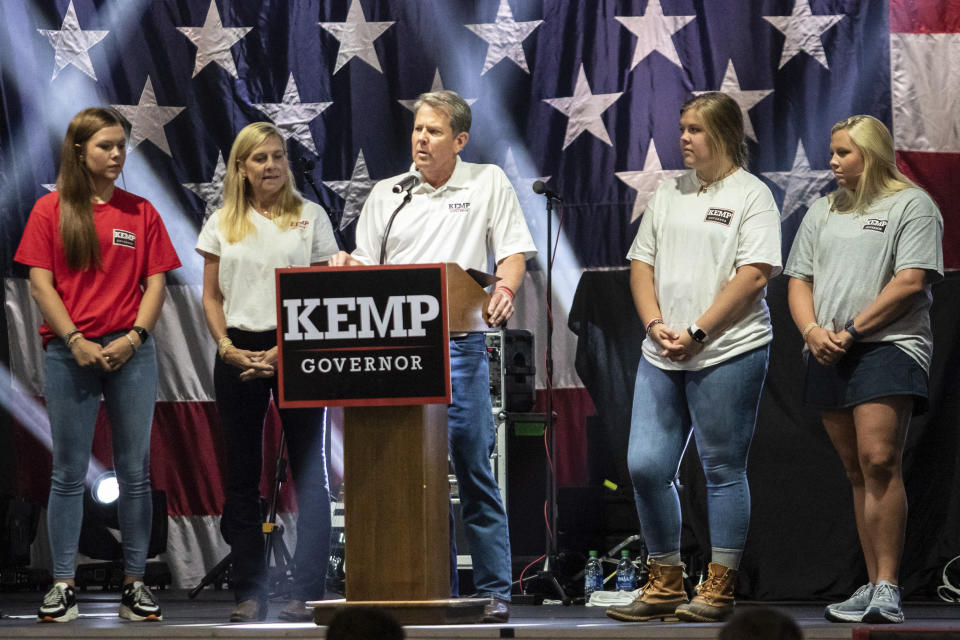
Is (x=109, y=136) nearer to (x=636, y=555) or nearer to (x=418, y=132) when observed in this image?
(x=418, y=132)

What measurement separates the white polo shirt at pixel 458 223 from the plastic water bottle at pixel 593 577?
1778 millimetres

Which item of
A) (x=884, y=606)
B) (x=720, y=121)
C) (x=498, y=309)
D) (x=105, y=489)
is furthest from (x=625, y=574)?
(x=105, y=489)

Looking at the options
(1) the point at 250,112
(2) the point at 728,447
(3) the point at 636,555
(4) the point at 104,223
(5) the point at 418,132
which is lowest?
(3) the point at 636,555

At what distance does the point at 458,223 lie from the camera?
138 inches

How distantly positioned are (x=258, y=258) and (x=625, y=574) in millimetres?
2080

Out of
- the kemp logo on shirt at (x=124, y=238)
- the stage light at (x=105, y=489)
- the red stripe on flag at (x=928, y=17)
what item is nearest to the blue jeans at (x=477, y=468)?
the kemp logo on shirt at (x=124, y=238)

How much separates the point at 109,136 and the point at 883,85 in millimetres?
3579

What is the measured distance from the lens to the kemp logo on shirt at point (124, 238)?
384cm

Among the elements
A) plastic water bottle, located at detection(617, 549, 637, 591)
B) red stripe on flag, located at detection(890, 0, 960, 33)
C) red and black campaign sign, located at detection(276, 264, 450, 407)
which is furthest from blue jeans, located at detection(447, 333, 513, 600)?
red stripe on flag, located at detection(890, 0, 960, 33)

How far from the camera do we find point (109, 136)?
3818 mm

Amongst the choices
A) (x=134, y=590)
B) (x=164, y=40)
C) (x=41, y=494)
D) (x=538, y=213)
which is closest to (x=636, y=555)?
(x=538, y=213)

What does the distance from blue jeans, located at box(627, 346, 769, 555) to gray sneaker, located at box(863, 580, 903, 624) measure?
1.39 ft

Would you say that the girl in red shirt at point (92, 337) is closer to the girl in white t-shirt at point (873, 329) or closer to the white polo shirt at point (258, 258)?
the white polo shirt at point (258, 258)

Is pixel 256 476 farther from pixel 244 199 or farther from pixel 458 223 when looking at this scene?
pixel 458 223
